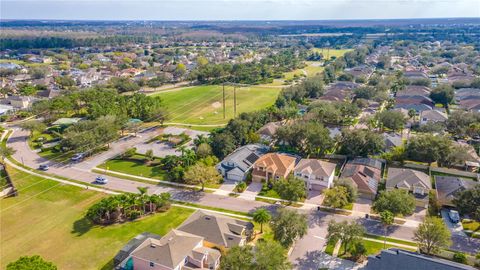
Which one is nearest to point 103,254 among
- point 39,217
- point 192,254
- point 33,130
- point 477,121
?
point 192,254

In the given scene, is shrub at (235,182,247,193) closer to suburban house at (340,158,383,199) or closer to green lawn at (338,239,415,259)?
suburban house at (340,158,383,199)

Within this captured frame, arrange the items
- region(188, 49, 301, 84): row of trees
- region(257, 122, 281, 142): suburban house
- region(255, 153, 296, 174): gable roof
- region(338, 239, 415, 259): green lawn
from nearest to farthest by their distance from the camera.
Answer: region(338, 239, 415, 259): green lawn < region(255, 153, 296, 174): gable roof < region(257, 122, 281, 142): suburban house < region(188, 49, 301, 84): row of trees

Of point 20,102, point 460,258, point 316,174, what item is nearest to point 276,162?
point 316,174

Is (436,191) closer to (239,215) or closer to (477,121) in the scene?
(239,215)

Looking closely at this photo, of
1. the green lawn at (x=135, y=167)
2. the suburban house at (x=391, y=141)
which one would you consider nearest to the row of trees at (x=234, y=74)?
the suburban house at (x=391, y=141)

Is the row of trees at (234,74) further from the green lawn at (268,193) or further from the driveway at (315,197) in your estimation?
the driveway at (315,197)

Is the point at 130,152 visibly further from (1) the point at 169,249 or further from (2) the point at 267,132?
(1) the point at 169,249

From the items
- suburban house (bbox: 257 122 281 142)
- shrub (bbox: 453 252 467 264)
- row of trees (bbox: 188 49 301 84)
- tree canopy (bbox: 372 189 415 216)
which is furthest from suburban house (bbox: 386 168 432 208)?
row of trees (bbox: 188 49 301 84)
